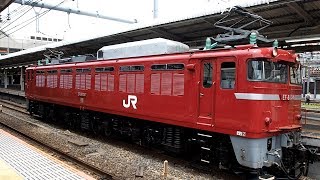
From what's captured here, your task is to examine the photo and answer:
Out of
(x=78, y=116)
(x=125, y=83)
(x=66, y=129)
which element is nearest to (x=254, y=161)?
(x=125, y=83)

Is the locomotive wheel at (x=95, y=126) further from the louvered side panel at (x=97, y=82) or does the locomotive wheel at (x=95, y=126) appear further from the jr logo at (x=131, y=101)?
the jr logo at (x=131, y=101)

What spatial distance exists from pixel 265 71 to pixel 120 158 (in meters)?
5.50

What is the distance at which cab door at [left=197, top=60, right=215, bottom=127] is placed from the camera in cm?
904

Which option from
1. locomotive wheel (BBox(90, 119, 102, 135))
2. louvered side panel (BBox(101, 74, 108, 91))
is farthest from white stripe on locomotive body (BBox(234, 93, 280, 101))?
locomotive wheel (BBox(90, 119, 102, 135))

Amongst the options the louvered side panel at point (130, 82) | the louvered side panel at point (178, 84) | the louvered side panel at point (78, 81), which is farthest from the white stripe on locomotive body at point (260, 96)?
the louvered side panel at point (78, 81)

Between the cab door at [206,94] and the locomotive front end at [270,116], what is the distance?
84 centimetres

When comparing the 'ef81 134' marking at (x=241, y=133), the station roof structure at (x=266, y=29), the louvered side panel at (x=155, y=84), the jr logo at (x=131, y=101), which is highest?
the station roof structure at (x=266, y=29)

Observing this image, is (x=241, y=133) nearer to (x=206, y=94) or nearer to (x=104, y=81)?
(x=206, y=94)

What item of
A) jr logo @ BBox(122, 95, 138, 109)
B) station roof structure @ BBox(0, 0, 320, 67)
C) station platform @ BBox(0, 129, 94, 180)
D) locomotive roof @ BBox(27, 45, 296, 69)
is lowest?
station platform @ BBox(0, 129, 94, 180)

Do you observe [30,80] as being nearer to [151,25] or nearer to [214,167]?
[151,25]

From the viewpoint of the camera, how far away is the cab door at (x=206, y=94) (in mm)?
9039

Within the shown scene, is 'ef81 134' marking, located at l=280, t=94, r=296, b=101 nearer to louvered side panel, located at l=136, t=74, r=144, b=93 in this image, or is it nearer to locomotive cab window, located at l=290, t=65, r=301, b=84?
locomotive cab window, located at l=290, t=65, r=301, b=84

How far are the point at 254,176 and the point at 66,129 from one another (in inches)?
448

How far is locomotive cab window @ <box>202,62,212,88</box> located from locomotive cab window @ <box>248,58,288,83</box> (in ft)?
4.05
